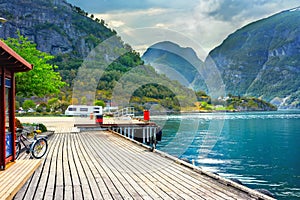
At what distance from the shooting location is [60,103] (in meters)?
61.3

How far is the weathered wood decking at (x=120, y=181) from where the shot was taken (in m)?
6.56

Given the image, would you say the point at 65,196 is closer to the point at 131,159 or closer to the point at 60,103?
the point at 131,159

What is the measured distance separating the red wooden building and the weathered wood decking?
2.60ft

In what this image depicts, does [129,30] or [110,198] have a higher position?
[129,30]

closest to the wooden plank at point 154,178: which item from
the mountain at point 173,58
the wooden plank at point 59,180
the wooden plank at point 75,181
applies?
the wooden plank at point 75,181

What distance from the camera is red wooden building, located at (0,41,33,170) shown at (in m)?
7.65

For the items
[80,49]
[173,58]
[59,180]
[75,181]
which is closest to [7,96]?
[59,180]

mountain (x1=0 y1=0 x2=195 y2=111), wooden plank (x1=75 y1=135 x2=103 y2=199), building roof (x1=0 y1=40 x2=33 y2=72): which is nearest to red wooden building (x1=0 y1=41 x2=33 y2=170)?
building roof (x1=0 y1=40 x2=33 y2=72)

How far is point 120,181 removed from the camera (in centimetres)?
785

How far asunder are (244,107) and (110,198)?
5890 inches

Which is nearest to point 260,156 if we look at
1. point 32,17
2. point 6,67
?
point 6,67

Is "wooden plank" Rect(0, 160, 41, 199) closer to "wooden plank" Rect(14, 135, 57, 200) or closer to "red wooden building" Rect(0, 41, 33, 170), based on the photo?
"wooden plank" Rect(14, 135, 57, 200)

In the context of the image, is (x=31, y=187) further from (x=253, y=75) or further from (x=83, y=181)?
(x=253, y=75)

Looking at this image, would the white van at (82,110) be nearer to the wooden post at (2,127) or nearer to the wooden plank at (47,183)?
the wooden plank at (47,183)
